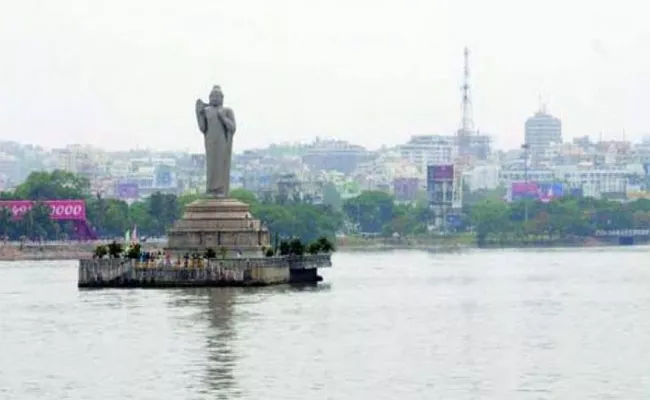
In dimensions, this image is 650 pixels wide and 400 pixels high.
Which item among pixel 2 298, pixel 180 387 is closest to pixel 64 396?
pixel 180 387

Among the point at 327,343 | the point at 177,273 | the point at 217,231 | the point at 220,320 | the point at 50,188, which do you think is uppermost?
the point at 50,188

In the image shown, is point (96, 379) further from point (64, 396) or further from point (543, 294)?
point (543, 294)

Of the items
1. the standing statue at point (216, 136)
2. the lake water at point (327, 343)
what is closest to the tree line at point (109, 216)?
the lake water at point (327, 343)

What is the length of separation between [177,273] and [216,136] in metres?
6.56

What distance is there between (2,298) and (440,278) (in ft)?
92.0

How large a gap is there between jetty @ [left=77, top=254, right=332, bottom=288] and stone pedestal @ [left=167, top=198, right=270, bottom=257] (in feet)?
4.00

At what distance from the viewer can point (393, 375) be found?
45531mm

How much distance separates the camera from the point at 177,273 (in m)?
78.2

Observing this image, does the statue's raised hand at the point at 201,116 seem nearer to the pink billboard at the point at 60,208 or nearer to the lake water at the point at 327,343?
the lake water at the point at 327,343

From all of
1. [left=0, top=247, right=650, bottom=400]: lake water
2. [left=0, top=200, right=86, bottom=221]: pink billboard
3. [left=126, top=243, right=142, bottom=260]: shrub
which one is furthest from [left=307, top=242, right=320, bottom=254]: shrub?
[left=0, top=200, right=86, bottom=221]: pink billboard

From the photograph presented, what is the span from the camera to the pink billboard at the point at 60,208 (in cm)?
15262

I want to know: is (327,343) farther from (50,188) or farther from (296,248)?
(50,188)

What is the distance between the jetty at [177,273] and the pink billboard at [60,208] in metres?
73.3

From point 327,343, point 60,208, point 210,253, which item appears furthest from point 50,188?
point 327,343
